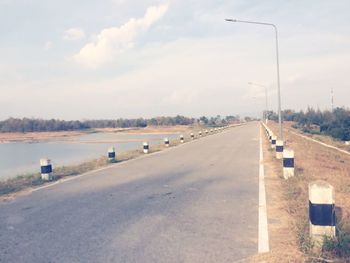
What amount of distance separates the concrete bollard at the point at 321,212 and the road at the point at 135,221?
91cm

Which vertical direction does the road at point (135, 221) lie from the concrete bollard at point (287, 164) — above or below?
below

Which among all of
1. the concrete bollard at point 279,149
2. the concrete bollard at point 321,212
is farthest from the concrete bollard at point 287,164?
the concrete bollard at point 321,212

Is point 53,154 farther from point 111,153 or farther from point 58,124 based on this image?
point 58,124

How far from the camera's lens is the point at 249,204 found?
24.8 feet

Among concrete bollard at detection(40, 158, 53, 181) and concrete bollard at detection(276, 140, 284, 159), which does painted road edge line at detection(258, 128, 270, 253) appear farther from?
concrete bollard at detection(40, 158, 53, 181)

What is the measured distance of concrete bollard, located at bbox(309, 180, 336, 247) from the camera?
4.78 meters

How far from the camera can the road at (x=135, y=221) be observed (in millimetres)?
4758

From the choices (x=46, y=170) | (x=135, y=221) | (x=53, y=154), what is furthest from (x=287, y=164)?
(x=53, y=154)

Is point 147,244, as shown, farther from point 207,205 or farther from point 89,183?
point 89,183

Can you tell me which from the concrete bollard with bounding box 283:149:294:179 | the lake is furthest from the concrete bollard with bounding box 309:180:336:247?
the lake

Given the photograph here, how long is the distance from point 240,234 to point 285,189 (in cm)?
387

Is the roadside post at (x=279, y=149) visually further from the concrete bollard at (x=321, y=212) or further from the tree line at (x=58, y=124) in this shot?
the tree line at (x=58, y=124)

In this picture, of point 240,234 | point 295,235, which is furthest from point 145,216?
point 295,235

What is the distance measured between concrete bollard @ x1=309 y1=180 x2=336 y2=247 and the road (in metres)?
A: 0.91
